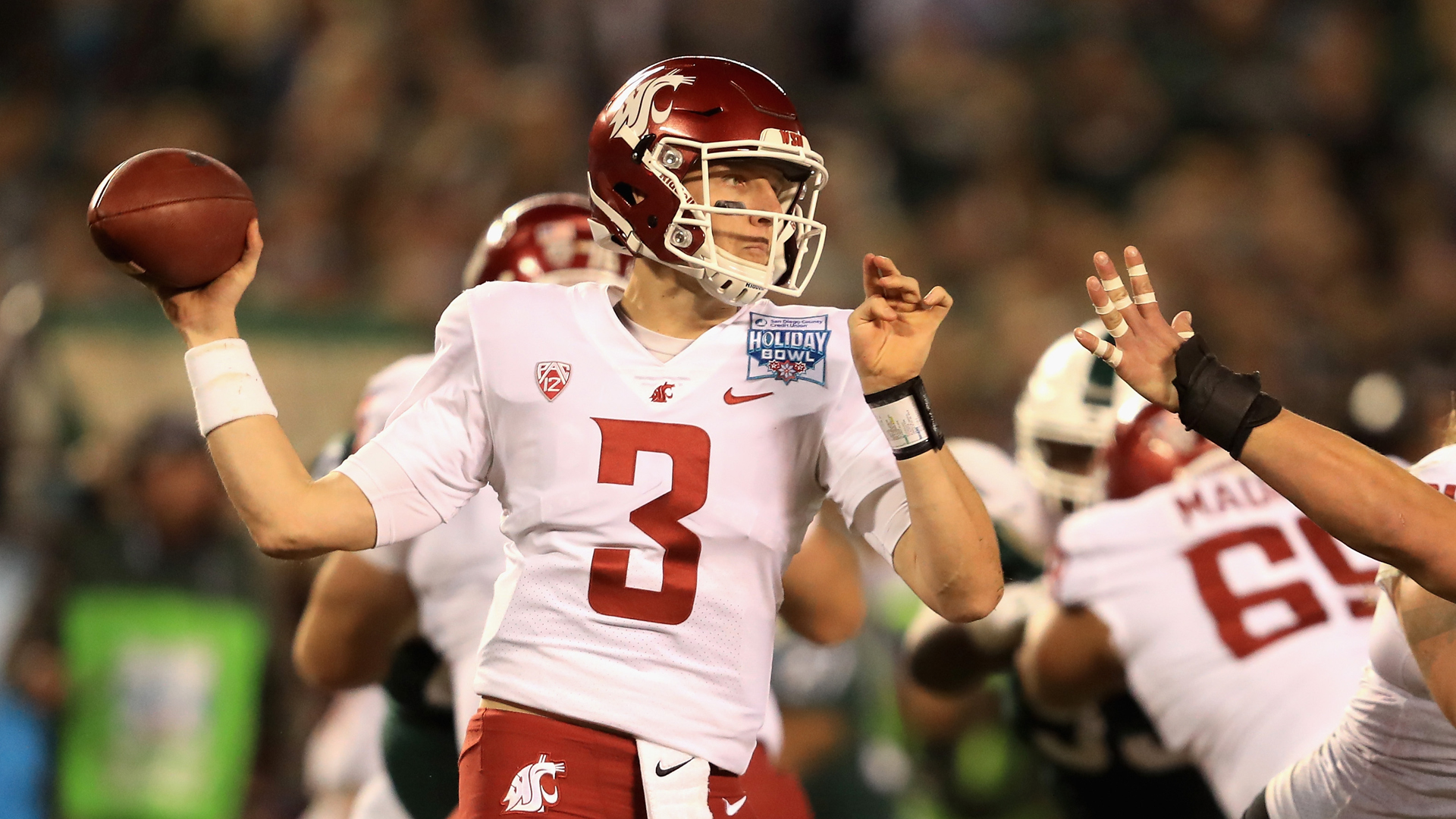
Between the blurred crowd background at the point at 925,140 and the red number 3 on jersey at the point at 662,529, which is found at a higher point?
the red number 3 on jersey at the point at 662,529

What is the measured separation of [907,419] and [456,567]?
1.41m

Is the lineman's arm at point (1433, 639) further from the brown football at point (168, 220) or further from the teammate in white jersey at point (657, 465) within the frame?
the brown football at point (168, 220)

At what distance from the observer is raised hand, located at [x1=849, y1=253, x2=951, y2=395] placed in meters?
2.47

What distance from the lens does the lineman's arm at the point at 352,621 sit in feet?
11.8

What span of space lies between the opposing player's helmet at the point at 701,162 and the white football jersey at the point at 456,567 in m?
0.90

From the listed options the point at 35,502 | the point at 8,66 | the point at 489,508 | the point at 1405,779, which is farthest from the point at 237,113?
the point at 1405,779

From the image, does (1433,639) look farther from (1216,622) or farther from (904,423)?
(1216,622)

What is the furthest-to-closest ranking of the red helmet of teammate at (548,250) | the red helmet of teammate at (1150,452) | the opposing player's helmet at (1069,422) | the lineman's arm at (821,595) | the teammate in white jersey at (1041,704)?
the opposing player's helmet at (1069,422) → the red helmet of teammate at (1150,452) → the teammate in white jersey at (1041,704) → the red helmet of teammate at (548,250) → the lineman's arm at (821,595)

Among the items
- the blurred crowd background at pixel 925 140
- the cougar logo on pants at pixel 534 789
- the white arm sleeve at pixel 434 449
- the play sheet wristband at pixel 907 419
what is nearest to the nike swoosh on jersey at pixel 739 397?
the play sheet wristband at pixel 907 419

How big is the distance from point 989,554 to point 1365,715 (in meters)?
0.95

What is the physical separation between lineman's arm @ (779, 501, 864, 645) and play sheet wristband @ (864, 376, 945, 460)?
86 cm

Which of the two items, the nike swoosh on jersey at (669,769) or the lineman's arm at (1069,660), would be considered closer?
the nike swoosh on jersey at (669,769)

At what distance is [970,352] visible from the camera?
8586mm

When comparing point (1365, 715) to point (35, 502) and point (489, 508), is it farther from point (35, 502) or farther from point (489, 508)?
point (35, 502)
